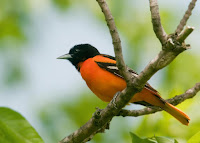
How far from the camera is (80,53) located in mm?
6020

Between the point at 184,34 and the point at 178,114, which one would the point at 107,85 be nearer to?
the point at 178,114

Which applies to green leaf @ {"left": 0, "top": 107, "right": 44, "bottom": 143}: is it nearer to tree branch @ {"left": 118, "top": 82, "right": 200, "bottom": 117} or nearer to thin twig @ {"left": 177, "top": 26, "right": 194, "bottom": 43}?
thin twig @ {"left": 177, "top": 26, "right": 194, "bottom": 43}

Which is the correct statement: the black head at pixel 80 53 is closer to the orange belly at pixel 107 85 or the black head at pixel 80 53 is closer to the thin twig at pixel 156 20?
the orange belly at pixel 107 85

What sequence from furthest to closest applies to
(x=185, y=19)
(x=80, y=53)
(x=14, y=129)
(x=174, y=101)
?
(x=80, y=53) < (x=174, y=101) < (x=185, y=19) < (x=14, y=129)

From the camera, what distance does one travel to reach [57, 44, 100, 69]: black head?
5.93 meters

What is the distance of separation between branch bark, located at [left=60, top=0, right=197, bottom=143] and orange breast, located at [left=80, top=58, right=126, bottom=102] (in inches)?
38.5

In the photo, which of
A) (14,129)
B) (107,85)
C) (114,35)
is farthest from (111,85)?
(14,129)

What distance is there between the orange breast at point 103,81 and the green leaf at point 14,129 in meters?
2.94

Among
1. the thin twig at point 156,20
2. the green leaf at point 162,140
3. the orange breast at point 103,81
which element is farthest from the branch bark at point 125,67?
the orange breast at point 103,81

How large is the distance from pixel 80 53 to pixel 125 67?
3029 mm

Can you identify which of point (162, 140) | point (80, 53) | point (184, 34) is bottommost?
point (162, 140)

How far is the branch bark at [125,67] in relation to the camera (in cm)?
257

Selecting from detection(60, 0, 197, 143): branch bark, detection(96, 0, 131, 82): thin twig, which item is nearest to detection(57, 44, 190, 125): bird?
detection(60, 0, 197, 143): branch bark

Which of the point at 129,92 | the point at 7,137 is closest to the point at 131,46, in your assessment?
the point at 129,92
